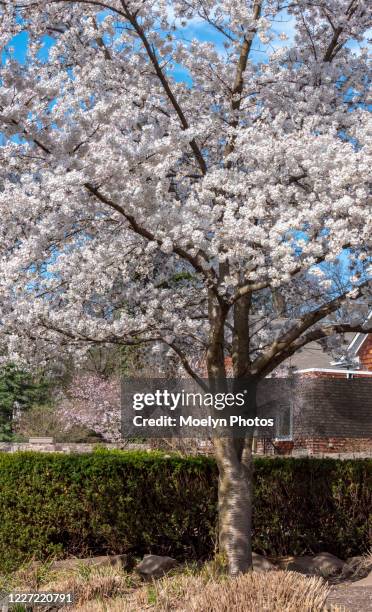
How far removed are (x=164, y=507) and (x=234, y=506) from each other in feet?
5.32

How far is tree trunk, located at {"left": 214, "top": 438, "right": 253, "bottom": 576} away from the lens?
23.7 ft

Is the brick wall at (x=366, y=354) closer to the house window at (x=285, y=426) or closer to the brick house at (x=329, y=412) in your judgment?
the brick house at (x=329, y=412)

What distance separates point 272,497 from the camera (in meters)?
8.83

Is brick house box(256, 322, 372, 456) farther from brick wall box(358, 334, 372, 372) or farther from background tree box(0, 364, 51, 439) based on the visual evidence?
background tree box(0, 364, 51, 439)

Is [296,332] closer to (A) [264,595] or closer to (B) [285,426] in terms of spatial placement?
(A) [264,595]

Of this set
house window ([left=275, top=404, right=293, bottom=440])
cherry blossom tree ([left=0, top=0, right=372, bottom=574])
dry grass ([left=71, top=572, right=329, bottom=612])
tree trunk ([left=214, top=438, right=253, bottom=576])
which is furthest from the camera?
house window ([left=275, top=404, right=293, bottom=440])

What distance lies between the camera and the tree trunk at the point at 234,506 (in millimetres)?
7238

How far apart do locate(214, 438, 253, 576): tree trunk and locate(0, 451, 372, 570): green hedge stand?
1334 millimetres

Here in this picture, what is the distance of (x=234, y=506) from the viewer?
734cm

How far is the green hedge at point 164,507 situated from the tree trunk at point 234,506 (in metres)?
1.33

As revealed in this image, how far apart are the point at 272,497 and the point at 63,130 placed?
5.07m

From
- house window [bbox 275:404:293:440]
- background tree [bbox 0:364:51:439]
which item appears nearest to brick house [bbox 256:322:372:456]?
house window [bbox 275:404:293:440]

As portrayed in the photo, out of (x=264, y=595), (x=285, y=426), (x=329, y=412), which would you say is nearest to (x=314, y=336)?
(x=264, y=595)

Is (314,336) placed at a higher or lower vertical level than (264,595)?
higher
